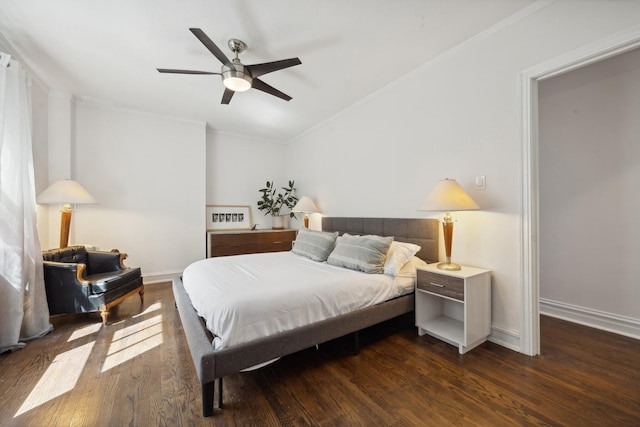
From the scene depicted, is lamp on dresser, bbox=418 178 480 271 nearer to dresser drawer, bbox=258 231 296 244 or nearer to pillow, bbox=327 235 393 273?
pillow, bbox=327 235 393 273

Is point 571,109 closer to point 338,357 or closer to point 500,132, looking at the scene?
point 500,132

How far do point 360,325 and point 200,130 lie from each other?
4.21m

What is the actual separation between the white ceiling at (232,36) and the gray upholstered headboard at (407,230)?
1.73m

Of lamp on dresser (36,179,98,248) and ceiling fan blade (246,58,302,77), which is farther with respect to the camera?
lamp on dresser (36,179,98,248)

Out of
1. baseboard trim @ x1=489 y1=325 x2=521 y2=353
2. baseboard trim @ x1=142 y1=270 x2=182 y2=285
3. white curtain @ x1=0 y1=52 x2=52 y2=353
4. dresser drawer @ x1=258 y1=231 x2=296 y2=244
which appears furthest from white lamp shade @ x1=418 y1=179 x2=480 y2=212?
baseboard trim @ x1=142 y1=270 x2=182 y2=285

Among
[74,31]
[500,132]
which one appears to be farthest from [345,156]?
[74,31]

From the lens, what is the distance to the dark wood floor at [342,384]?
142 centimetres

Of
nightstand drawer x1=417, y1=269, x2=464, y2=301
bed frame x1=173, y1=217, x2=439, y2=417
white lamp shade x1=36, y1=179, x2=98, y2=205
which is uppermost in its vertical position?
white lamp shade x1=36, y1=179, x2=98, y2=205

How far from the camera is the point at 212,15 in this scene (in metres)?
2.03

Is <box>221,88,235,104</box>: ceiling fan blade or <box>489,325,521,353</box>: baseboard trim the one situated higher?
<box>221,88,235,104</box>: ceiling fan blade

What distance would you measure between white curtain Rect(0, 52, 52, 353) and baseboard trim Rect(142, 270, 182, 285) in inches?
65.8

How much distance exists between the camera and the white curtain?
2090 mm

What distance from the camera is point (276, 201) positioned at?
5328mm

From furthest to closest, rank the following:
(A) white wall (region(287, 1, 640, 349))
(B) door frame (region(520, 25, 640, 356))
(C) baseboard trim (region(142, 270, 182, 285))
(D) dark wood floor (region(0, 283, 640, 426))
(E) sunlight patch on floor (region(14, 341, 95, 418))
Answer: (C) baseboard trim (region(142, 270, 182, 285))
(B) door frame (region(520, 25, 640, 356))
(A) white wall (region(287, 1, 640, 349))
(E) sunlight patch on floor (region(14, 341, 95, 418))
(D) dark wood floor (region(0, 283, 640, 426))
